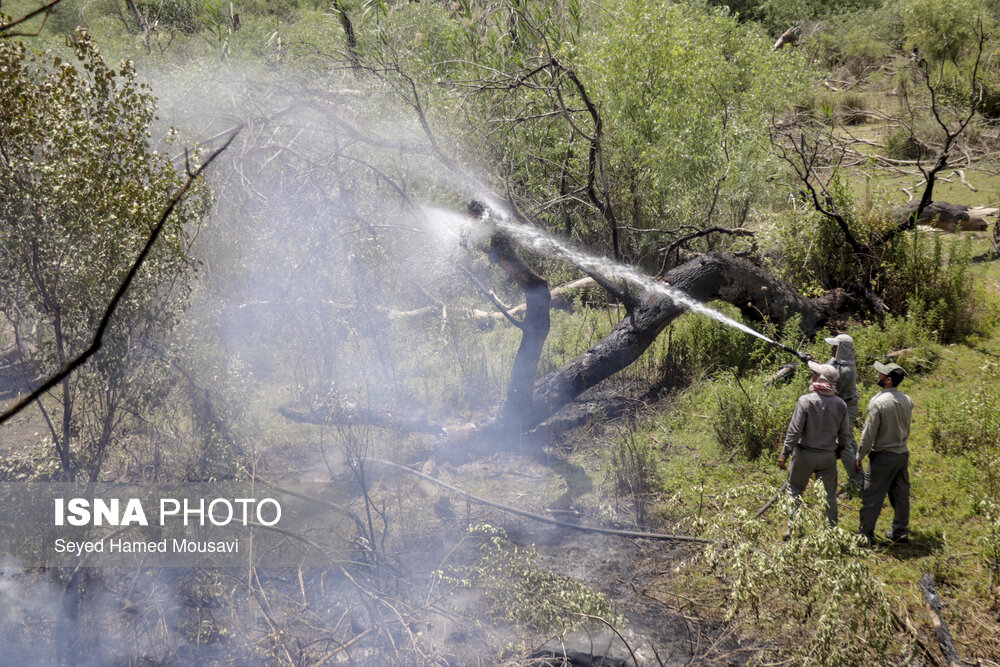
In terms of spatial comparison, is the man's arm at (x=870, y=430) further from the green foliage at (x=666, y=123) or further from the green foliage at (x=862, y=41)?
the green foliage at (x=862, y=41)

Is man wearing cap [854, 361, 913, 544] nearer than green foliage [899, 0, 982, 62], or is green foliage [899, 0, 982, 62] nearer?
man wearing cap [854, 361, 913, 544]

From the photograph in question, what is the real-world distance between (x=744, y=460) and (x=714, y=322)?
240 cm

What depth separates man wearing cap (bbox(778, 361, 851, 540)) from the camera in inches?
213

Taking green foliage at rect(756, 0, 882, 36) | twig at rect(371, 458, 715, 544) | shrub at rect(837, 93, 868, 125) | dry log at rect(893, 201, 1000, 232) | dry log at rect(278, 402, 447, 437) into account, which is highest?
green foliage at rect(756, 0, 882, 36)

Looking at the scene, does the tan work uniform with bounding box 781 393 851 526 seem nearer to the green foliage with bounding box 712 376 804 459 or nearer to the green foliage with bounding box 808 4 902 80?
the green foliage with bounding box 712 376 804 459

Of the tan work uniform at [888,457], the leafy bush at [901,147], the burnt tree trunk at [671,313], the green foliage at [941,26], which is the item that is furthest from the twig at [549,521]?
the green foliage at [941,26]

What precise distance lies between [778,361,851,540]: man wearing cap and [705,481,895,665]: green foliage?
83 cm

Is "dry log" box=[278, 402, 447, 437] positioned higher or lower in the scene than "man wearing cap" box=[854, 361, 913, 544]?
higher

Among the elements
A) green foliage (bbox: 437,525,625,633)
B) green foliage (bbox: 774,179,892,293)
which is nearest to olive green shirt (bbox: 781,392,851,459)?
green foliage (bbox: 437,525,625,633)

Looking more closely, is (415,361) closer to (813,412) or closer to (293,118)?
(293,118)

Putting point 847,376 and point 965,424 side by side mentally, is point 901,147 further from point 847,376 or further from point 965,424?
point 847,376

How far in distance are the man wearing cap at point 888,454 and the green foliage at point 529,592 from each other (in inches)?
92.9

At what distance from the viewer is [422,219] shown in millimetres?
10891

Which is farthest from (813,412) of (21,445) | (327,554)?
(21,445)
